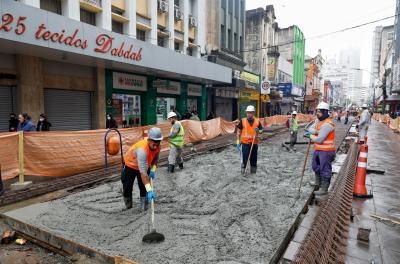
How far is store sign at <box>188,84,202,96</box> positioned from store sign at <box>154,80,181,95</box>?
1.56m

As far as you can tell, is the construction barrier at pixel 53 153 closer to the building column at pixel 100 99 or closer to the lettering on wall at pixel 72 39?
the lettering on wall at pixel 72 39

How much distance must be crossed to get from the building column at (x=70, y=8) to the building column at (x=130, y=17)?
3.28 meters

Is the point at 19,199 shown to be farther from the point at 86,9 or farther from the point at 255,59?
the point at 255,59

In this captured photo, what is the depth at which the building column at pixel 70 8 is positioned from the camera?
40.3 feet

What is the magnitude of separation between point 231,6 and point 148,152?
2593 centimetres

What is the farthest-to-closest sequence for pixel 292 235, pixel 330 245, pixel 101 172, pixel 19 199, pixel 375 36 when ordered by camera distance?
1. pixel 375 36
2. pixel 101 172
3. pixel 19 199
4. pixel 292 235
5. pixel 330 245

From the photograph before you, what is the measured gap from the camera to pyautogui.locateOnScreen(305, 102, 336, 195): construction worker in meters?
5.80

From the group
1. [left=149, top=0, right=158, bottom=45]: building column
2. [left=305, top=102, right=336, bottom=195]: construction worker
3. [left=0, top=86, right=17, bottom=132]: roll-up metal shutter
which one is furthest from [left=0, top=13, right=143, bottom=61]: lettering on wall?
[left=305, top=102, right=336, bottom=195]: construction worker

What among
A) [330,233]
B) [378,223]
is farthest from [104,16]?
[378,223]

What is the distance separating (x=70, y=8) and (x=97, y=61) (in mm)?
2458

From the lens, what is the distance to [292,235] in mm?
4266

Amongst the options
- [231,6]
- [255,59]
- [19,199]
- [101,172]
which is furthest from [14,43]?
[255,59]

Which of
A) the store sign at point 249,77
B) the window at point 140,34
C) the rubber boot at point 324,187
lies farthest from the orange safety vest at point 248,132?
the store sign at point 249,77

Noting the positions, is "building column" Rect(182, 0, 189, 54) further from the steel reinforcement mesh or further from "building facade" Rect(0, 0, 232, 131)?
the steel reinforcement mesh
